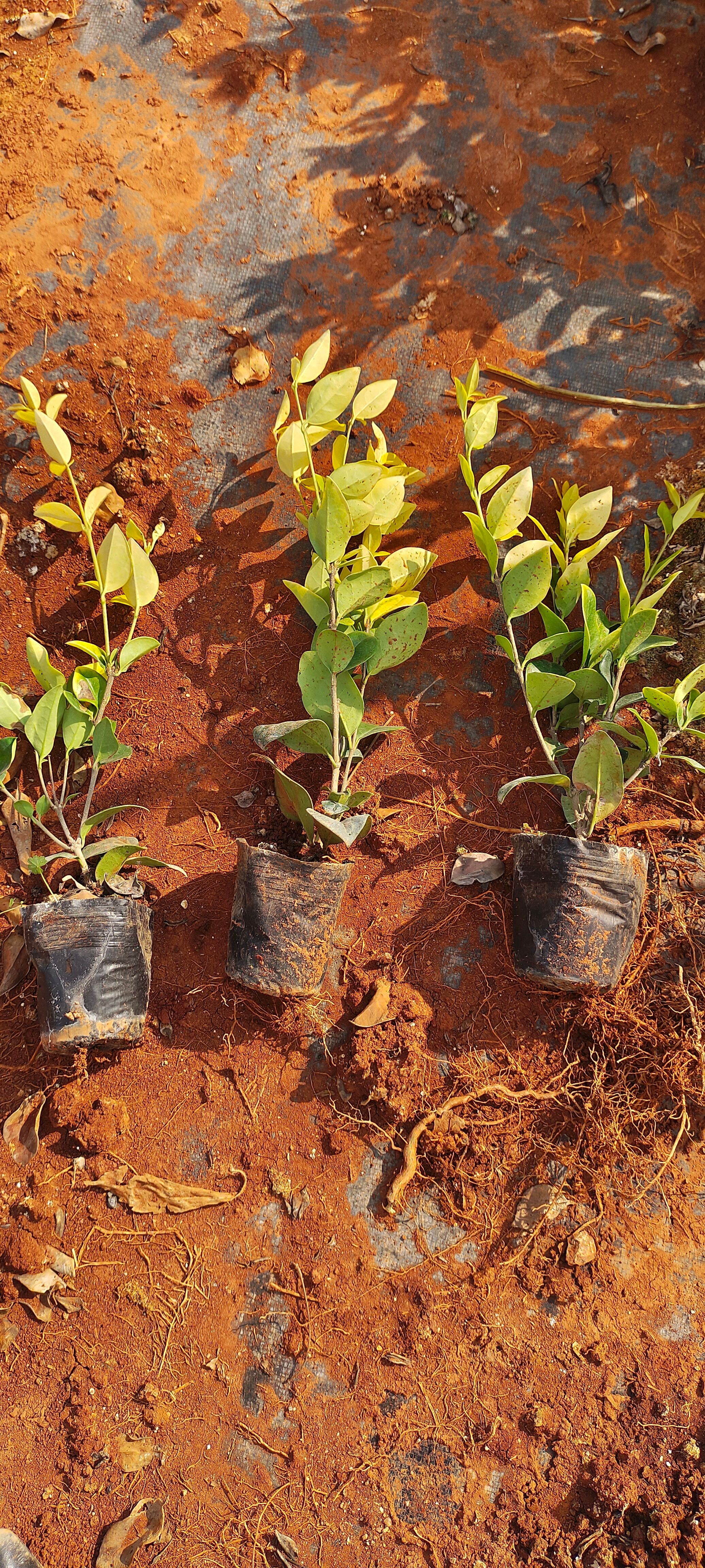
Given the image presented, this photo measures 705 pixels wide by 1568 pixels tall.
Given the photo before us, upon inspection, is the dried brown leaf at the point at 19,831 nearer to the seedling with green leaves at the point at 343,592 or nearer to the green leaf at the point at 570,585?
the seedling with green leaves at the point at 343,592

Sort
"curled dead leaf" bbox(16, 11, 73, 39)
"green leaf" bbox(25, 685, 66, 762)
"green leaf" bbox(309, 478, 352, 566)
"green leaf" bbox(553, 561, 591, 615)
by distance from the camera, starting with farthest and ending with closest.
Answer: "curled dead leaf" bbox(16, 11, 73, 39)
"green leaf" bbox(553, 561, 591, 615)
"green leaf" bbox(25, 685, 66, 762)
"green leaf" bbox(309, 478, 352, 566)

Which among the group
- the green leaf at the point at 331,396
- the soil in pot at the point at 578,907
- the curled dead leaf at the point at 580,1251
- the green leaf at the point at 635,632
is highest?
the green leaf at the point at 331,396

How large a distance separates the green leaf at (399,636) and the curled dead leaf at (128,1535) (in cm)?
192

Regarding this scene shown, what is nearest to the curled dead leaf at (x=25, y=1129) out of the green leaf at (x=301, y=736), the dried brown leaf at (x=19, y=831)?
the dried brown leaf at (x=19, y=831)

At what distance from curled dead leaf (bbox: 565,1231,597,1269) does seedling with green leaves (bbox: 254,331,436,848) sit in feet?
3.50

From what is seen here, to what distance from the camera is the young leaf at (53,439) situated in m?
1.85

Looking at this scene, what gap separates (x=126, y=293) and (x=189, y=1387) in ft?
8.72

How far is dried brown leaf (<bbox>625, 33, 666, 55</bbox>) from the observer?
7.14 feet

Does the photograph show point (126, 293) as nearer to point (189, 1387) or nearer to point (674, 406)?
point (674, 406)

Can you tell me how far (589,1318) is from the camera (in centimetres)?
192

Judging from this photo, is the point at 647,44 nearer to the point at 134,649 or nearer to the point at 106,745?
the point at 134,649

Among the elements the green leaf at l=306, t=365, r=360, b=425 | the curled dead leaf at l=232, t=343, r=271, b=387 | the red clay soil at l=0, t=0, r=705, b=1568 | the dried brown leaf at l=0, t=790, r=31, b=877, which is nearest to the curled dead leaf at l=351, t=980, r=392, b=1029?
the red clay soil at l=0, t=0, r=705, b=1568

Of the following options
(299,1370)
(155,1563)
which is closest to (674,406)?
(299,1370)

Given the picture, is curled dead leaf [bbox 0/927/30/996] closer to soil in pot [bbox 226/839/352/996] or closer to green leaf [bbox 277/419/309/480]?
soil in pot [bbox 226/839/352/996]
